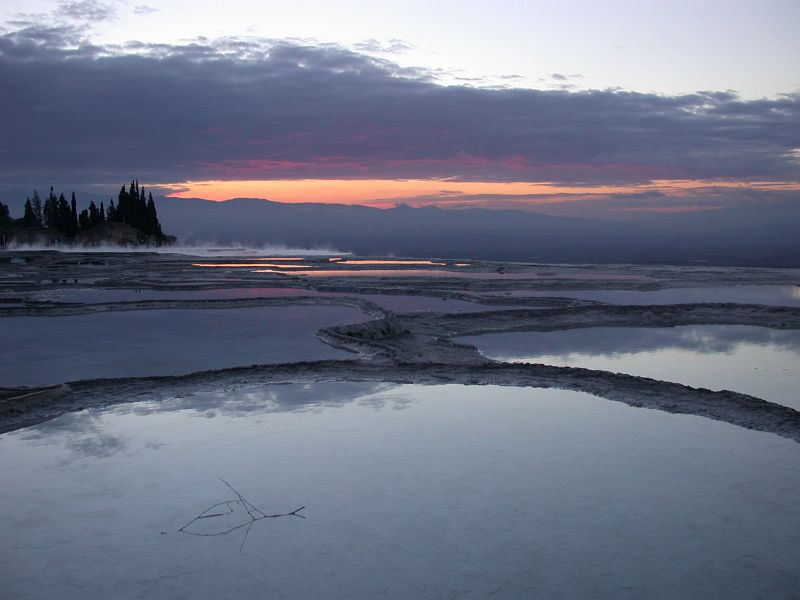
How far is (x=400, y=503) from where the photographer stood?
728 centimetres

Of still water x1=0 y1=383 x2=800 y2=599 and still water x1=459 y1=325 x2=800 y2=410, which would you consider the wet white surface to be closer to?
still water x1=0 y1=383 x2=800 y2=599

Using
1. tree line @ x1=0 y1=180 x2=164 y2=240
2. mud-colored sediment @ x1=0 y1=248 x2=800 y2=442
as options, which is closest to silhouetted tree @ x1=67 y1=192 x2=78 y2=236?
tree line @ x1=0 y1=180 x2=164 y2=240

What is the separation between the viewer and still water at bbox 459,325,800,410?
13.1m

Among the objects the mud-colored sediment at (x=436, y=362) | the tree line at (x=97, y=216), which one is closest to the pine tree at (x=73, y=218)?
the tree line at (x=97, y=216)

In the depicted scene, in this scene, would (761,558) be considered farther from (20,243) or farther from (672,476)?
(20,243)

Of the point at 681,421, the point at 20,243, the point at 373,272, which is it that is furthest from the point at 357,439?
the point at 20,243

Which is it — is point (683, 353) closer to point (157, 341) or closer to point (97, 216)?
point (157, 341)

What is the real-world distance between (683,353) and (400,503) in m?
11.0

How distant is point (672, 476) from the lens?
8.03 m

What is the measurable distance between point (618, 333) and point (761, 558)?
13.6 meters

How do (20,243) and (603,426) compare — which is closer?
(603,426)

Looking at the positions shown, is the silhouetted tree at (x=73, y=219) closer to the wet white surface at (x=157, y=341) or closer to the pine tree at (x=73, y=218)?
the pine tree at (x=73, y=218)

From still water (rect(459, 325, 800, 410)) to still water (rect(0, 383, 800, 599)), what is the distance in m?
3.15

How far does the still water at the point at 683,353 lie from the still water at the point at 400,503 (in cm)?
315
